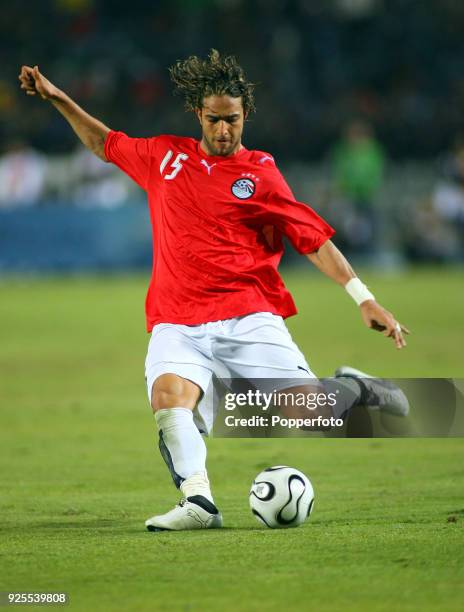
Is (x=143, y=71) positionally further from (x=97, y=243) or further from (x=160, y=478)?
(x=160, y=478)

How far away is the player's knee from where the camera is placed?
6.39 metres

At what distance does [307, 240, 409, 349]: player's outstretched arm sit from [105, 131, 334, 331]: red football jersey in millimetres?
80

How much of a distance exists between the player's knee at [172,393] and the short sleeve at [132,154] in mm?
1193

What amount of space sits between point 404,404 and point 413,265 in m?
18.5

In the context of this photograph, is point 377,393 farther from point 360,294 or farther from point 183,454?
point 183,454

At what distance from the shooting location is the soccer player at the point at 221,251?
21.8 ft

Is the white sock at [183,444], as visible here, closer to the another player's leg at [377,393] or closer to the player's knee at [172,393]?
the player's knee at [172,393]

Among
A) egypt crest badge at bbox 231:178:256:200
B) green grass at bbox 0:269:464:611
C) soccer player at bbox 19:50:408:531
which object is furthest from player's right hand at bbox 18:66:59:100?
green grass at bbox 0:269:464:611

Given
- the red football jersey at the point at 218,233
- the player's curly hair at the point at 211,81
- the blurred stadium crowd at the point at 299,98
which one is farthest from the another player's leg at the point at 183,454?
the blurred stadium crowd at the point at 299,98

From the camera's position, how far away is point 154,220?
22.9ft

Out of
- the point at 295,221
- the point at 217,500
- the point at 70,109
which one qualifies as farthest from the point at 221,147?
the point at 217,500

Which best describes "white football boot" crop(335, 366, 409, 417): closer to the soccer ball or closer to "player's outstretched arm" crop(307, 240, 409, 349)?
"player's outstretched arm" crop(307, 240, 409, 349)

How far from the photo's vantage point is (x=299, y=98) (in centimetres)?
2752

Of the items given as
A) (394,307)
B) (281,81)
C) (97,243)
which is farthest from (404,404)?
(281,81)
